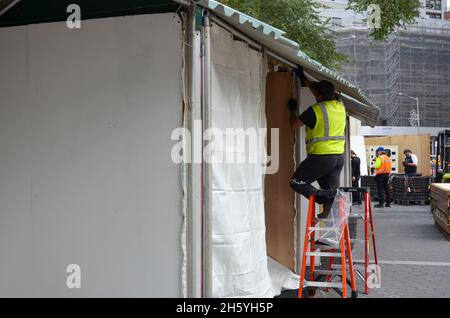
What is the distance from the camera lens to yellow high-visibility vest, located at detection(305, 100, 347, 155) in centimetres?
618

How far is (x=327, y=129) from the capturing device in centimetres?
620

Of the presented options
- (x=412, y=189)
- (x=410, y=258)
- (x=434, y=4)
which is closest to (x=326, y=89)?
(x=410, y=258)

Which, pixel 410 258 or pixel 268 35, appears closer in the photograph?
pixel 268 35

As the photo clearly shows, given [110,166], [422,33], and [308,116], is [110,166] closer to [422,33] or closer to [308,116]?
[308,116]

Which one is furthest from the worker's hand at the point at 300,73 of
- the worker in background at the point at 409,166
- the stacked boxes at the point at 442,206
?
the worker in background at the point at 409,166

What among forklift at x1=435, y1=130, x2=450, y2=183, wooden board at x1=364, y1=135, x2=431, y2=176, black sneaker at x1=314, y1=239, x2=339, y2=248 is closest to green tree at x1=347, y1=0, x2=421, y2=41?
forklift at x1=435, y1=130, x2=450, y2=183

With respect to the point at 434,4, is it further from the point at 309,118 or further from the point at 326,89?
the point at 309,118

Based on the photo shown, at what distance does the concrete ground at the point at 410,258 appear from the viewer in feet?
22.0

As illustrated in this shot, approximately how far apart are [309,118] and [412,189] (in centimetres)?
1479

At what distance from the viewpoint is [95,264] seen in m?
4.80

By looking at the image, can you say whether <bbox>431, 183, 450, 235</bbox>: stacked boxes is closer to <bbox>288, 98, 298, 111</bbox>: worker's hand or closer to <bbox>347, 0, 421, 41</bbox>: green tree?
<bbox>347, 0, 421, 41</bbox>: green tree

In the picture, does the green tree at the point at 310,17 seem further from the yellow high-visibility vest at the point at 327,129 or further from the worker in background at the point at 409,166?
the yellow high-visibility vest at the point at 327,129
